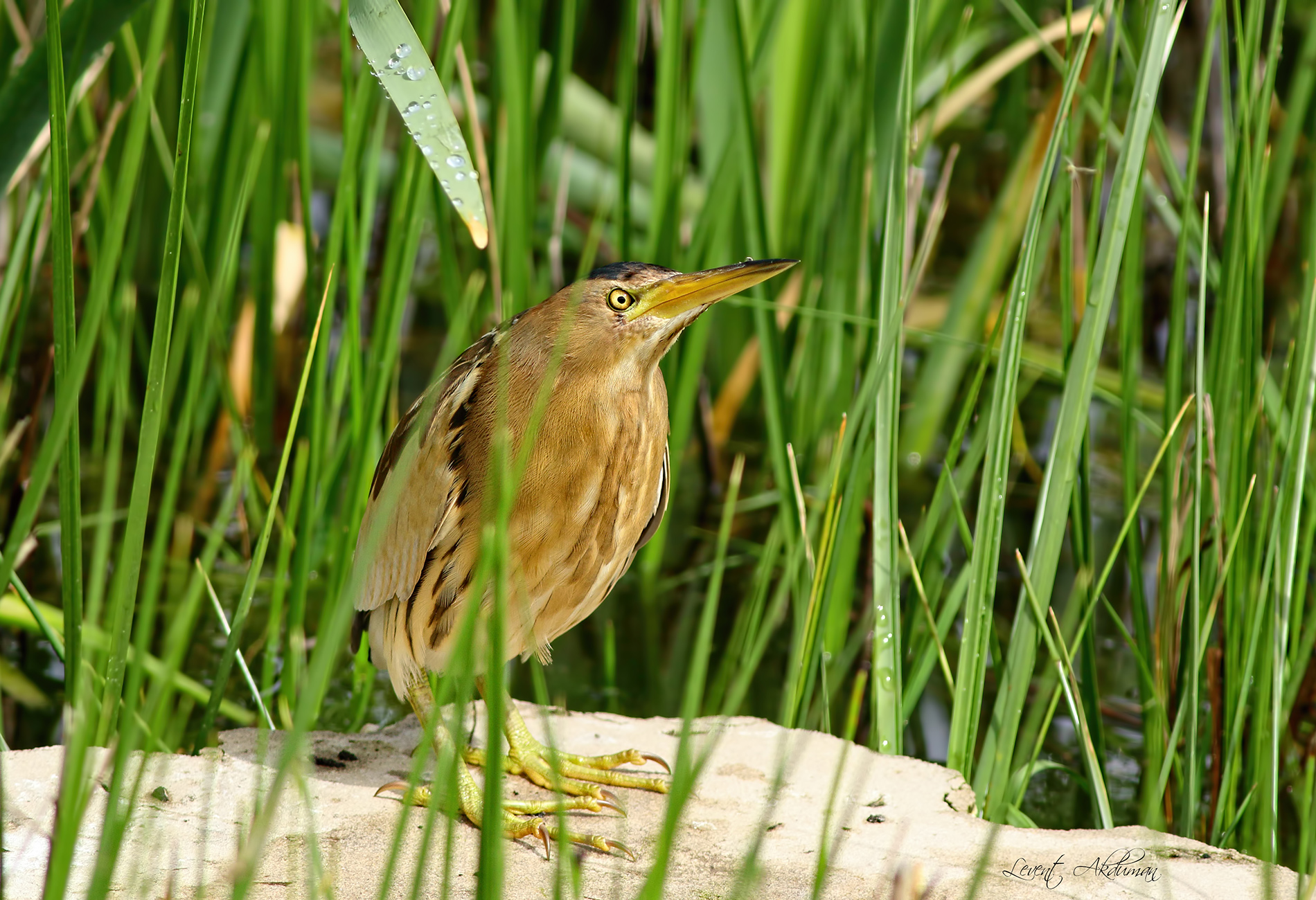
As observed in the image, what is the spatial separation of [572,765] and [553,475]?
1.71 feet

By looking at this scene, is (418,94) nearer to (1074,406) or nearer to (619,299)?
(619,299)

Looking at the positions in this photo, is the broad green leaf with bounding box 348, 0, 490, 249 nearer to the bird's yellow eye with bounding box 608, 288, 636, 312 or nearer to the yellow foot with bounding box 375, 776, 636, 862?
the bird's yellow eye with bounding box 608, 288, 636, 312

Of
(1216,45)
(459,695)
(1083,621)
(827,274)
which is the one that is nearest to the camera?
(459,695)

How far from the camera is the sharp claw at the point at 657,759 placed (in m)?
2.25

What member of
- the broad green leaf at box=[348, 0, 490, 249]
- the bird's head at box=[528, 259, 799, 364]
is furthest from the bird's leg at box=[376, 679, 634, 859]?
the broad green leaf at box=[348, 0, 490, 249]

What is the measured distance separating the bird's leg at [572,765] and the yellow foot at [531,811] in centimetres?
2

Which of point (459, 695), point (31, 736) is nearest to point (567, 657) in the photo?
point (31, 736)

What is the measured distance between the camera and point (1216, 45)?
178 inches

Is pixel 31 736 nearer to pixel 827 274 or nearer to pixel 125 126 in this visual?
pixel 125 126

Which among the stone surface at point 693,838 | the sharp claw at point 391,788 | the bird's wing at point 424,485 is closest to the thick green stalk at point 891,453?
the stone surface at point 693,838

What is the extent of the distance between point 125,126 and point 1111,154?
3.35 metres

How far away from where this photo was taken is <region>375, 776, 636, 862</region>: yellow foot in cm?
202

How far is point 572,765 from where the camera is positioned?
229 centimetres

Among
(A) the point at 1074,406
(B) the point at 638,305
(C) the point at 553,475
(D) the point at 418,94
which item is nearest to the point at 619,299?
(B) the point at 638,305
